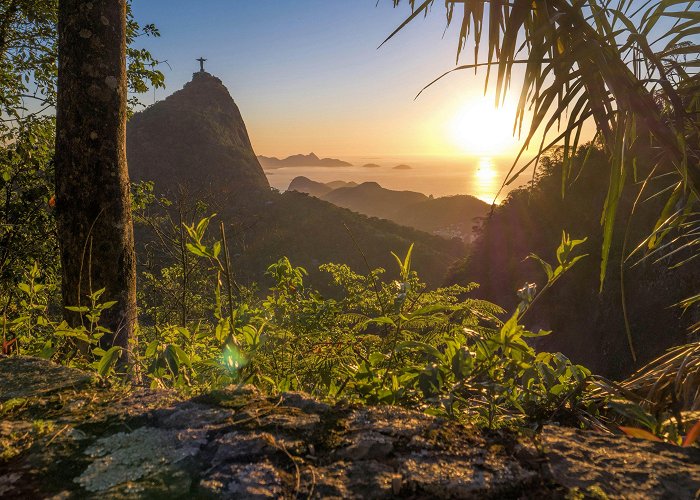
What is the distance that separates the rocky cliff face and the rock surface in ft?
251

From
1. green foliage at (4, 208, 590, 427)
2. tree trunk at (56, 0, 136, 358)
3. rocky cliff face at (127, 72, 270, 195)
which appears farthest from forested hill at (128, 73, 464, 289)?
green foliage at (4, 208, 590, 427)

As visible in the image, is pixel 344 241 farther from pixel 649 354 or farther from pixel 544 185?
pixel 649 354

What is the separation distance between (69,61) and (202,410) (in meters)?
3.41

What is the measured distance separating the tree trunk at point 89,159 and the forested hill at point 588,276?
10936 millimetres

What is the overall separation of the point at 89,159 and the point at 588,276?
2227cm

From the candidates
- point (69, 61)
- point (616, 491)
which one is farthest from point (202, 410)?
point (69, 61)

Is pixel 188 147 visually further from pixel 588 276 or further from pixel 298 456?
pixel 298 456

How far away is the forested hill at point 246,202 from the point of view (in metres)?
→ 54.5

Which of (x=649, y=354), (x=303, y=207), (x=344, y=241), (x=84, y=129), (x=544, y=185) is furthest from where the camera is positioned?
(x=303, y=207)

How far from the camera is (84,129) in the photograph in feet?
11.6

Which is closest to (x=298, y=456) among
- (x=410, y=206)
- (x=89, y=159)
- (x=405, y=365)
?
(x=405, y=365)

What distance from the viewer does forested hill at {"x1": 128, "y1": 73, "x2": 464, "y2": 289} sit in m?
54.5

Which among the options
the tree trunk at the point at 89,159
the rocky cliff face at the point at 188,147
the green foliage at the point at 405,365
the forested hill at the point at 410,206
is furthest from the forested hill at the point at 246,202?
the green foliage at the point at 405,365

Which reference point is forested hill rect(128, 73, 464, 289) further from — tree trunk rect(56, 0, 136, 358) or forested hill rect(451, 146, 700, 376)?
tree trunk rect(56, 0, 136, 358)
